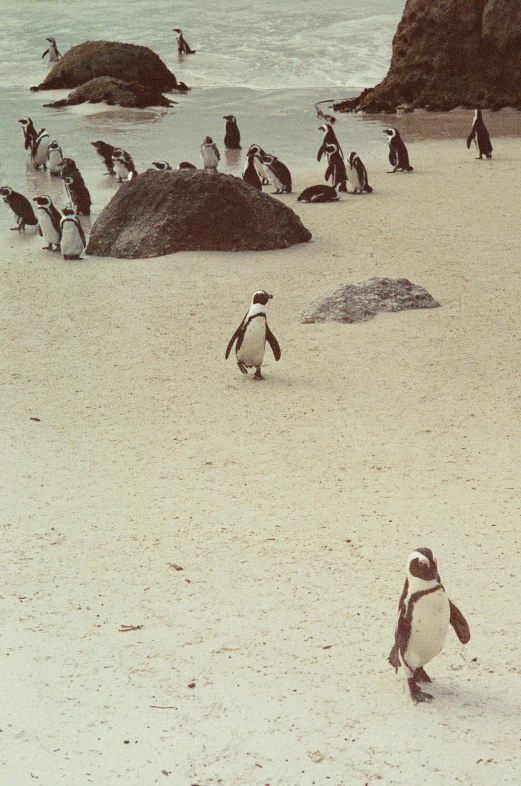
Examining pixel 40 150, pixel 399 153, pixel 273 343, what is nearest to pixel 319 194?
pixel 399 153

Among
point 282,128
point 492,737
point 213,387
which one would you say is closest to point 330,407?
point 213,387

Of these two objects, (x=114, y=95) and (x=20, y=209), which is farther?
(x=114, y=95)

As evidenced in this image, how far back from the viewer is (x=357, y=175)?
1306 centimetres

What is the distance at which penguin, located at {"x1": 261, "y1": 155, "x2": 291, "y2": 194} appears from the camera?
13.2 meters

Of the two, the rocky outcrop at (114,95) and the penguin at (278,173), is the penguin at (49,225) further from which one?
the rocky outcrop at (114,95)

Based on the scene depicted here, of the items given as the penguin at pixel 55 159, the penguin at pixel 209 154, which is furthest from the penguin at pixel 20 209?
the penguin at pixel 209 154

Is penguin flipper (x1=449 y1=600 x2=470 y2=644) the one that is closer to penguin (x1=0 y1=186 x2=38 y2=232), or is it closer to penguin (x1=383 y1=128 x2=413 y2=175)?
penguin (x1=0 y1=186 x2=38 y2=232)

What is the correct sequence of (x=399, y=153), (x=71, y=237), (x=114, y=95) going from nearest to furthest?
(x=71, y=237) < (x=399, y=153) < (x=114, y=95)

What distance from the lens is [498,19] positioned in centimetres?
1945

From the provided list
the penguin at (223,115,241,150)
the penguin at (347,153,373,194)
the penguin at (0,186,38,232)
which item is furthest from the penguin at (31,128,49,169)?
the penguin at (347,153,373,194)

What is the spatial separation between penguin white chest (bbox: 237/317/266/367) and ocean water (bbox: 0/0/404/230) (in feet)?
18.5

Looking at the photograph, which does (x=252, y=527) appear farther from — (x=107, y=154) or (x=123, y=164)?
(x=107, y=154)

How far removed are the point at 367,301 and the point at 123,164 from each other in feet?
21.4

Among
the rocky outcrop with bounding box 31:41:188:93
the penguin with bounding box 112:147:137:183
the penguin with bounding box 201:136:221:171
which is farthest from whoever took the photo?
the rocky outcrop with bounding box 31:41:188:93
